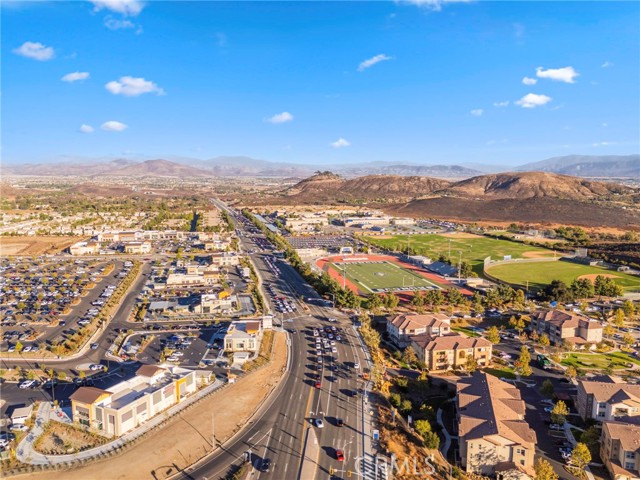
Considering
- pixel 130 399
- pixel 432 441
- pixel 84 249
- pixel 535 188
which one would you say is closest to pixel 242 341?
pixel 130 399

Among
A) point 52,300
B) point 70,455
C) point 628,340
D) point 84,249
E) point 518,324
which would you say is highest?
point 84,249

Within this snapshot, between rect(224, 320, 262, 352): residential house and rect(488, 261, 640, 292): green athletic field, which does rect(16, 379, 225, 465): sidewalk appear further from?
rect(488, 261, 640, 292): green athletic field

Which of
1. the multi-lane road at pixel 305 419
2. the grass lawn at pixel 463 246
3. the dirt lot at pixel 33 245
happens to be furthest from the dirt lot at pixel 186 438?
the dirt lot at pixel 33 245

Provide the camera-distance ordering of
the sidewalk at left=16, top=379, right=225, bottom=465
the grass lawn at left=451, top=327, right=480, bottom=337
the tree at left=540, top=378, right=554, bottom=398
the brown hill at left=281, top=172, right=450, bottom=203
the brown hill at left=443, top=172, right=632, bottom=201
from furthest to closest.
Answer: the brown hill at left=281, top=172, right=450, bottom=203
the brown hill at left=443, top=172, right=632, bottom=201
the grass lawn at left=451, top=327, right=480, bottom=337
the tree at left=540, top=378, right=554, bottom=398
the sidewalk at left=16, top=379, right=225, bottom=465

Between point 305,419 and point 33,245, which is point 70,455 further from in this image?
point 33,245

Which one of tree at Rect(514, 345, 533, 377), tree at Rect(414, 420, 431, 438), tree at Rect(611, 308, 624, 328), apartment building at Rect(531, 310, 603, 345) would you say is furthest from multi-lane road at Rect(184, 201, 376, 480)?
tree at Rect(611, 308, 624, 328)

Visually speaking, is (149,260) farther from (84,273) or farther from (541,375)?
(541,375)

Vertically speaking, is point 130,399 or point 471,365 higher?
point 130,399
